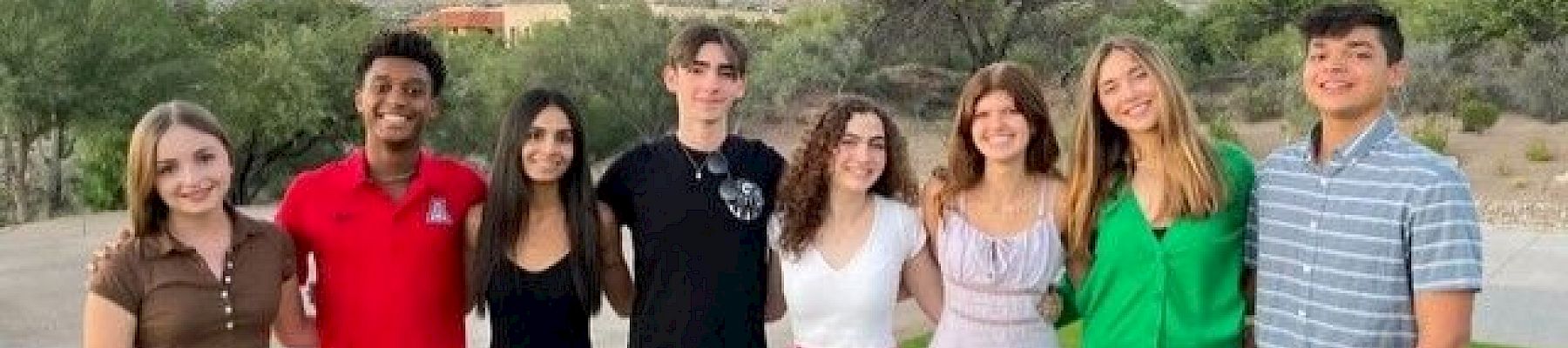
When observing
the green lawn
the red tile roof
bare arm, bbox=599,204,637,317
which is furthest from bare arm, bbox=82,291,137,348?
the red tile roof

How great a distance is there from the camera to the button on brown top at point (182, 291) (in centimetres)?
382

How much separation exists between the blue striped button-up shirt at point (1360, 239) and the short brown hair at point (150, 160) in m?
2.51

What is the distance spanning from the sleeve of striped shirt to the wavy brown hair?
1175 millimetres

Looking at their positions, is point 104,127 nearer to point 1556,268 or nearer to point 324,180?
point 1556,268

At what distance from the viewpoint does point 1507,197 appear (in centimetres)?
2205

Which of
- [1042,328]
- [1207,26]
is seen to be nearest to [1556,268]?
[1042,328]

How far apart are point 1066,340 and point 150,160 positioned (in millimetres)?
5627

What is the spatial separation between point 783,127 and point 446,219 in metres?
26.6

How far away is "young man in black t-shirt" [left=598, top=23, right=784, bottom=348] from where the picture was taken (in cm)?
451

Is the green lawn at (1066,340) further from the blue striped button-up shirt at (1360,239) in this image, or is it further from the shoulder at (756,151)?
the blue striped button-up shirt at (1360,239)

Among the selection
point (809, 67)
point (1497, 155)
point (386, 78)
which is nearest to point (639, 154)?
point (386, 78)

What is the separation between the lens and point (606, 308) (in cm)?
1032

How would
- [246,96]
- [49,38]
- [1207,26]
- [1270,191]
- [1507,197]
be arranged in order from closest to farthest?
[1270,191] < [1507,197] < [49,38] < [246,96] < [1207,26]

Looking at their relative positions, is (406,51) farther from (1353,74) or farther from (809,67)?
(809,67)
